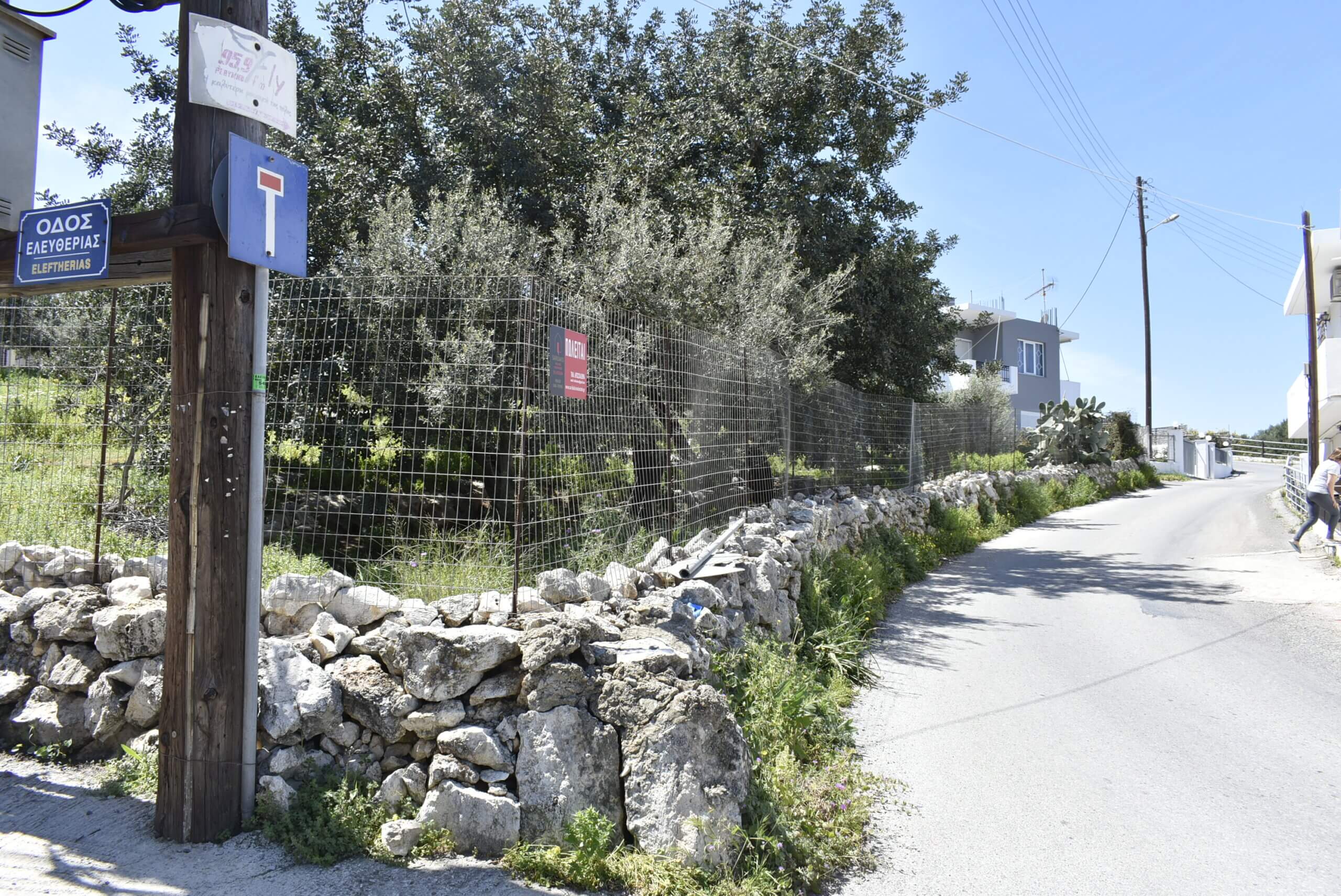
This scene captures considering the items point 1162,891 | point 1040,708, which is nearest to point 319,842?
point 1162,891

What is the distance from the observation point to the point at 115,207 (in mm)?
11367

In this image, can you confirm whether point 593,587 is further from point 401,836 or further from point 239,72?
point 239,72

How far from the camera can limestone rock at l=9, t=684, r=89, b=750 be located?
5.02 m

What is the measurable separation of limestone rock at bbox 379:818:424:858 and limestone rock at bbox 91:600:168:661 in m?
1.88

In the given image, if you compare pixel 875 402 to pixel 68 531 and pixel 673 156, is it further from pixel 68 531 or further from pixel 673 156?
pixel 68 531

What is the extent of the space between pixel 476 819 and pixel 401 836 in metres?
0.35

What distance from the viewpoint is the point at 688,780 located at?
4.05 m

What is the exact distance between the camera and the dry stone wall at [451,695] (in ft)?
13.5

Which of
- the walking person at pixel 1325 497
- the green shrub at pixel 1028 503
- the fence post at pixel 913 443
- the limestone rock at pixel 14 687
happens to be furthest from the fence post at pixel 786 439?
the green shrub at pixel 1028 503

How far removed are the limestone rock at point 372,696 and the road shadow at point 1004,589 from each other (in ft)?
15.0

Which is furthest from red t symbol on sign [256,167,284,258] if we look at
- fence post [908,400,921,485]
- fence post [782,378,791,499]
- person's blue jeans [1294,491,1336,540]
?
person's blue jeans [1294,491,1336,540]

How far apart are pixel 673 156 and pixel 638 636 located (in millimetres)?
10021

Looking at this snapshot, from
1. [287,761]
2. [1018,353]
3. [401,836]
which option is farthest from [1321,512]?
[1018,353]

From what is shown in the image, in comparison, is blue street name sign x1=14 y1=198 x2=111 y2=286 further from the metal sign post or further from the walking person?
the walking person
